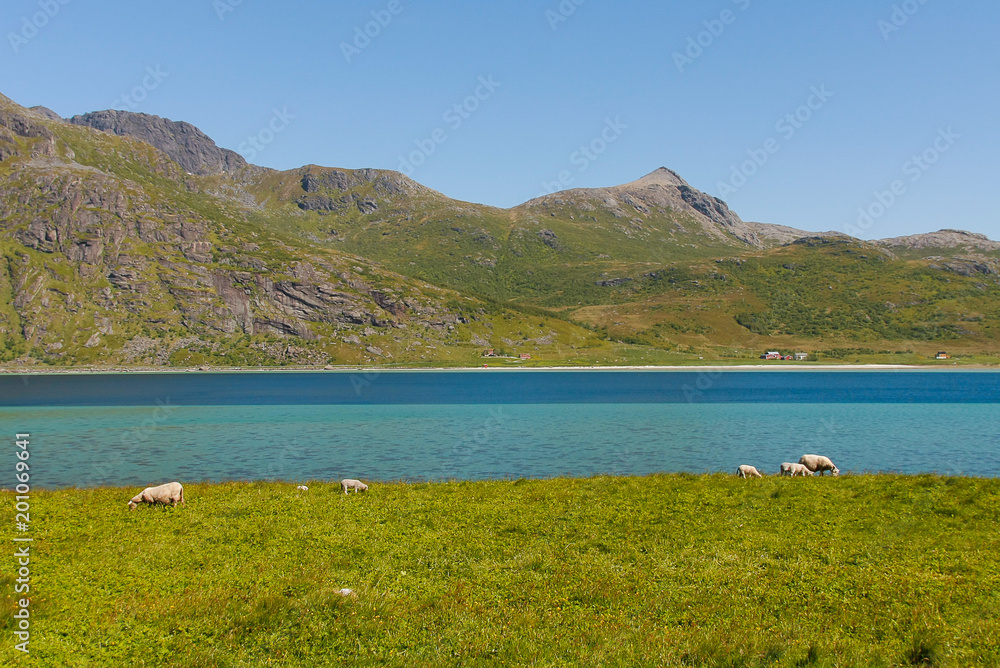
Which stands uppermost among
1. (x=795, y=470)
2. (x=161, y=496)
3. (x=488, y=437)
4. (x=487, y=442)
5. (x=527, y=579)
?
(x=527, y=579)

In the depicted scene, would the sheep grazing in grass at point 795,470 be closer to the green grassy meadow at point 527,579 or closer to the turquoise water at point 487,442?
the green grassy meadow at point 527,579

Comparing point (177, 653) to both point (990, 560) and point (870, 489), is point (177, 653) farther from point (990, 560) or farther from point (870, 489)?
point (870, 489)

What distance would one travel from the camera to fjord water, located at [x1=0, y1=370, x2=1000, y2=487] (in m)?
46.2

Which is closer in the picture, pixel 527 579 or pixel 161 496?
pixel 527 579

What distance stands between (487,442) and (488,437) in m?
4.44

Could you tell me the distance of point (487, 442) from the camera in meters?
61.6

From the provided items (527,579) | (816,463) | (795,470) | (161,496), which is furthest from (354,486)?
(816,463)

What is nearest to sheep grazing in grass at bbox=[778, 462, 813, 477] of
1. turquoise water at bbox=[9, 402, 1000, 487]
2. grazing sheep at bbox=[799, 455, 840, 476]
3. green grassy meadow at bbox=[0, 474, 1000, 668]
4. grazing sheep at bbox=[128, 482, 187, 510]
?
grazing sheep at bbox=[799, 455, 840, 476]

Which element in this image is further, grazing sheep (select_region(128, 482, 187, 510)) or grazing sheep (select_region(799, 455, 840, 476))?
grazing sheep (select_region(799, 455, 840, 476))

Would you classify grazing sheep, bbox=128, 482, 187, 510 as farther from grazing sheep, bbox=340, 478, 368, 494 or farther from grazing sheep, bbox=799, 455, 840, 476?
grazing sheep, bbox=799, 455, 840, 476

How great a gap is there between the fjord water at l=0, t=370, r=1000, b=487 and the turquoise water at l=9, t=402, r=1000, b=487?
0.19 m

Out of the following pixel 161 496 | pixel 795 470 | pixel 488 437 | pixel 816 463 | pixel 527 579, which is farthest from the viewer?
pixel 488 437

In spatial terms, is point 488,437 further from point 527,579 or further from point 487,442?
point 527,579

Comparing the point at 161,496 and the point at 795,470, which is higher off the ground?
the point at 795,470
